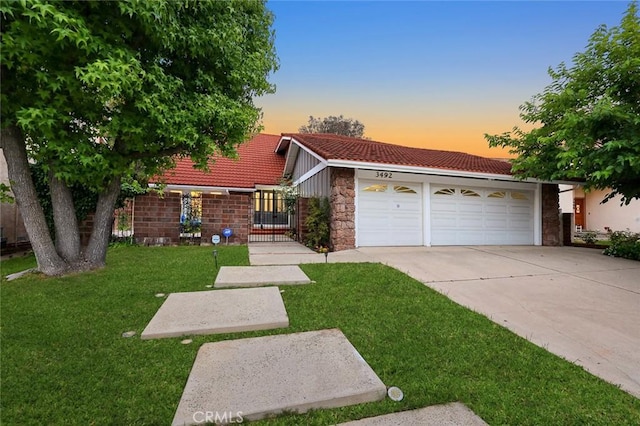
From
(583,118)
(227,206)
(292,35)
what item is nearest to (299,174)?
(227,206)

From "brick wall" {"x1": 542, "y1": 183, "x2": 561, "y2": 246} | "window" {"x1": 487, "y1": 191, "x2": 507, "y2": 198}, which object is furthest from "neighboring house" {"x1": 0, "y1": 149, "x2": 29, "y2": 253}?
"brick wall" {"x1": 542, "y1": 183, "x2": 561, "y2": 246}

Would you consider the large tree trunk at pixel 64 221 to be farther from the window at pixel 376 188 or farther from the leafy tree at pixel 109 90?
the window at pixel 376 188

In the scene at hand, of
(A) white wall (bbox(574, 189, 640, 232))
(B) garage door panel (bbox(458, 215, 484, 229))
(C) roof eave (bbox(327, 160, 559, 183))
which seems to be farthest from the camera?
(A) white wall (bbox(574, 189, 640, 232))

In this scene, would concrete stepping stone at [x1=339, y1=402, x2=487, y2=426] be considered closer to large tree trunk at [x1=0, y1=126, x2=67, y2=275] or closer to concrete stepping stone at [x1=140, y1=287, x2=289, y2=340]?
concrete stepping stone at [x1=140, y1=287, x2=289, y2=340]

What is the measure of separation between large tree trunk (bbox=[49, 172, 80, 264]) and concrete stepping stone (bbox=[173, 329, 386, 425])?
4.75m

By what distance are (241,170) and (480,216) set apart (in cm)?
1067

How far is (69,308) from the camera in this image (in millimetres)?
3658

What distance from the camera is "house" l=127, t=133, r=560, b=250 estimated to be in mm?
8438

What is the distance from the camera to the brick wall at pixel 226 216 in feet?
31.2

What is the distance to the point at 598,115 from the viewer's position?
6.92 m

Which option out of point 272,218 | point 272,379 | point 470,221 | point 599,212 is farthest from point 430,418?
point 599,212

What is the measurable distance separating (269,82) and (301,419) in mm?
6856

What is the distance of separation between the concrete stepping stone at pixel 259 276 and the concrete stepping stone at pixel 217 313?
0.36 m

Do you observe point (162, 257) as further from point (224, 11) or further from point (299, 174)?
point (299, 174)
